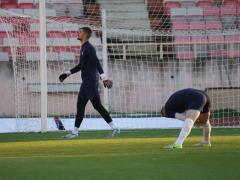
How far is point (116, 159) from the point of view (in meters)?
10.3

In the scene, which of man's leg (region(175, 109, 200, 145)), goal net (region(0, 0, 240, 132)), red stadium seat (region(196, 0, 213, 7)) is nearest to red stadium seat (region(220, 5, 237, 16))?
goal net (region(0, 0, 240, 132))

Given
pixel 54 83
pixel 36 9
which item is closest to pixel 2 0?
pixel 36 9

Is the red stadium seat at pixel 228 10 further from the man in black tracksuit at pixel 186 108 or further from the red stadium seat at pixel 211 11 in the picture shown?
the man in black tracksuit at pixel 186 108

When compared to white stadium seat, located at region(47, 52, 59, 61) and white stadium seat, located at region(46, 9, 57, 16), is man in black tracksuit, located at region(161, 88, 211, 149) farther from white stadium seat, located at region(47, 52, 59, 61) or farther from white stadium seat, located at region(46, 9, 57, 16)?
white stadium seat, located at region(46, 9, 57, 16)

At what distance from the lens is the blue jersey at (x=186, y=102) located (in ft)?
40.1

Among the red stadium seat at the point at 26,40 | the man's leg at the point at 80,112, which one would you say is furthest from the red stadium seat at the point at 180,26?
the man's leg at the point at 80,112

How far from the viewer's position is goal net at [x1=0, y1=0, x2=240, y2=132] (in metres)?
20.2

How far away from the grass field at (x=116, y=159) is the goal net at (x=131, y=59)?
4866 mm

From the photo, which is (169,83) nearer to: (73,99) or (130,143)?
(73,99)

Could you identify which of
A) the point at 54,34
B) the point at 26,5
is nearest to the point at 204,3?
the point at 54,34

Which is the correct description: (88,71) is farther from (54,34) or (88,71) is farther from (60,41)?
(54,34)

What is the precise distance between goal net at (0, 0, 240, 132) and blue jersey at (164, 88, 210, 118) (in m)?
6.45

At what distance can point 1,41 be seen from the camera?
26.1 meters

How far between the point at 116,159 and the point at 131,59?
1347cm
